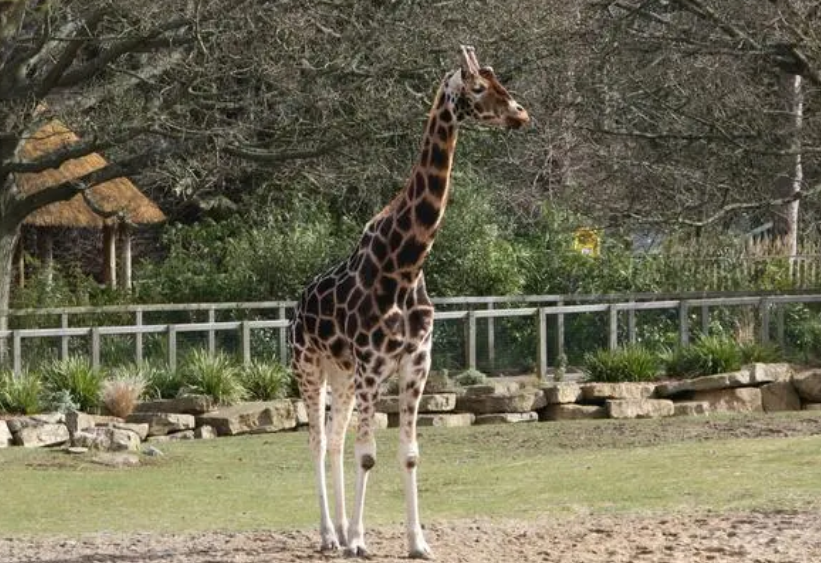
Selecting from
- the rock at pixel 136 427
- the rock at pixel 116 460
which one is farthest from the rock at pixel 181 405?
the rock at pixel 116 460

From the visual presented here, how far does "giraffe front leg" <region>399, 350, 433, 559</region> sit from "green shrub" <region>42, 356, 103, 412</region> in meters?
11.1

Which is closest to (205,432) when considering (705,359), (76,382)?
(76,382)

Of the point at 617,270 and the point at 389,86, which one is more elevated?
the point at 389,86

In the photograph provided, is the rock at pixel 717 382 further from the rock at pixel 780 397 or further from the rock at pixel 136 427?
the rock at pixel 136 427

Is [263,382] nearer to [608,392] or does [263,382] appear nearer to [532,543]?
[608,392]

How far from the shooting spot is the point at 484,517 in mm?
13250

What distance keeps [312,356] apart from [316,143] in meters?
15.0

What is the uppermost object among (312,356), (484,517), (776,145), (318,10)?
(318,10)

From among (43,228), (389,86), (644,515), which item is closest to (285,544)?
(644,515)

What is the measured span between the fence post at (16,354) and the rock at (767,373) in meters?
9.58

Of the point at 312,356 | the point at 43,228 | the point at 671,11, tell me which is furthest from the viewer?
the point at 43,228

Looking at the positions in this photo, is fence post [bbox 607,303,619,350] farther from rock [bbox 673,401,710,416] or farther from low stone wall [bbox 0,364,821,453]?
rock [bbox 673,401,710,416]

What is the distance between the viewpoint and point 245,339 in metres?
24.0

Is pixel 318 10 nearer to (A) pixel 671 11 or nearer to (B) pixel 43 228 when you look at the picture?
(A) pixel 671 11
